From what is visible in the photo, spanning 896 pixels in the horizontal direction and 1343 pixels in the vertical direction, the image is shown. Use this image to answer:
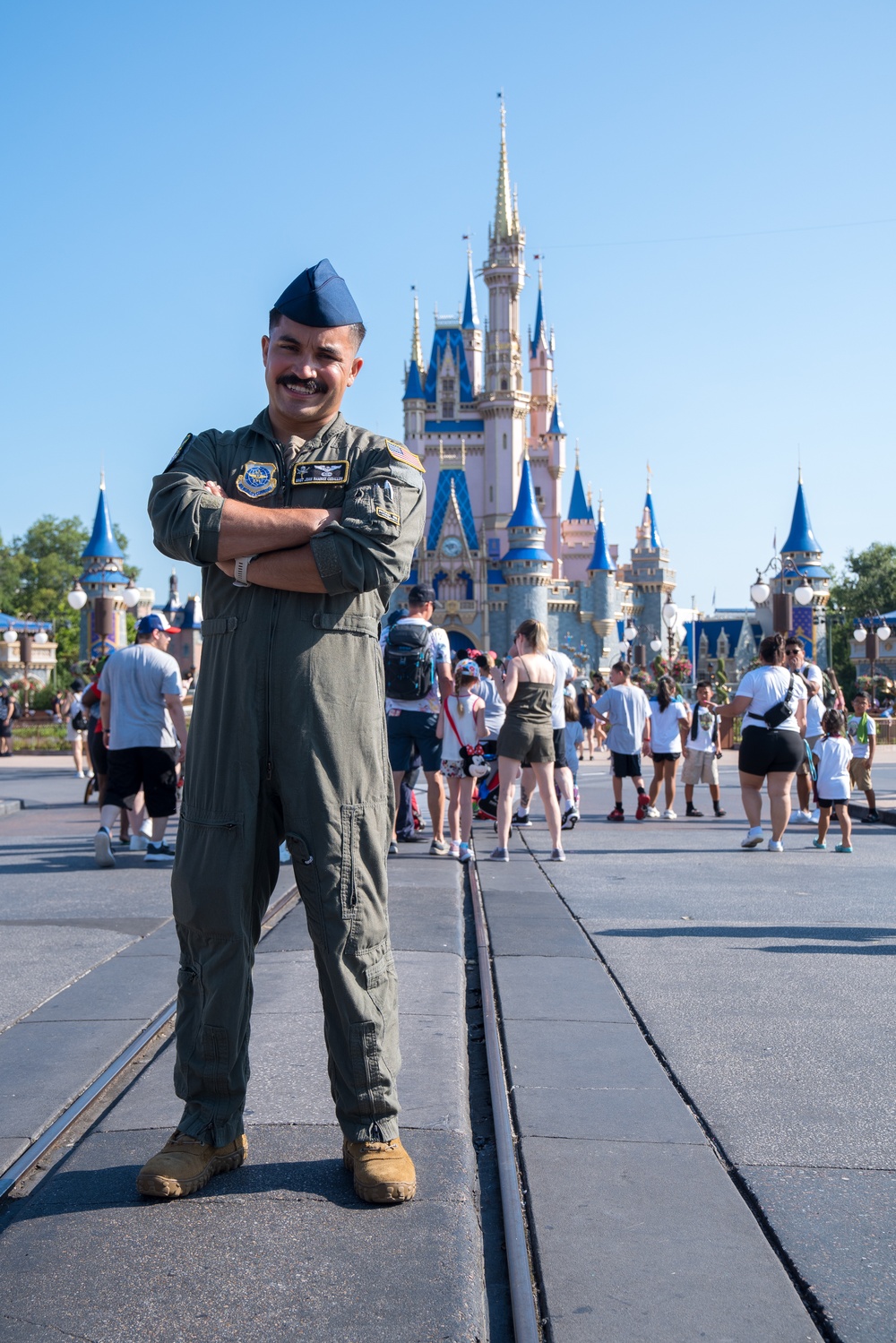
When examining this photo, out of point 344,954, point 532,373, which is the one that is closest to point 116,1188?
point 344,954

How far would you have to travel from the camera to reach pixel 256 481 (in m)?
2.77

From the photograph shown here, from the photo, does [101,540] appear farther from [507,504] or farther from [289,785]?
[289,785]

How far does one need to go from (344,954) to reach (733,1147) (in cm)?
102

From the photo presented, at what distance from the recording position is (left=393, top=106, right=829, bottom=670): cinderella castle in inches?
3029

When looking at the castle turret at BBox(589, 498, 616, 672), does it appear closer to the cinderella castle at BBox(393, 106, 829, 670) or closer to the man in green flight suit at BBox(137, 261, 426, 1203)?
the cinderella castle at BBox(393, 106, 829, 670)

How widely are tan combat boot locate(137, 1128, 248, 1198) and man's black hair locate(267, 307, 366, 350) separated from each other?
167cm

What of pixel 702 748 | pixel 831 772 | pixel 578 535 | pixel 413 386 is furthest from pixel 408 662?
pixel 578 535

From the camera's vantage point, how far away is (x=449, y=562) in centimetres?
7738

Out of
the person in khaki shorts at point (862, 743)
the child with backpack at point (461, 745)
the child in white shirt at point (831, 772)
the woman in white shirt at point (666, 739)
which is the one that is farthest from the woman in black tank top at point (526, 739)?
the person in khaki shorts at point (862, 743)

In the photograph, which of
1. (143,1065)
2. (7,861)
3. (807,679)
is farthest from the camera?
(807,679)

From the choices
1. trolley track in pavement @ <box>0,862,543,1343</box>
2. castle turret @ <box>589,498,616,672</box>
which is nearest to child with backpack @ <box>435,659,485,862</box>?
trolley track in pavement @ <box>0,862,543,1343</box>

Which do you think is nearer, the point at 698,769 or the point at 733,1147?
the point at 733,1147

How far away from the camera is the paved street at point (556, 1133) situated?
7.19ft

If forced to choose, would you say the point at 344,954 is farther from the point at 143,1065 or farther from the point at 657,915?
the point at 657,915
